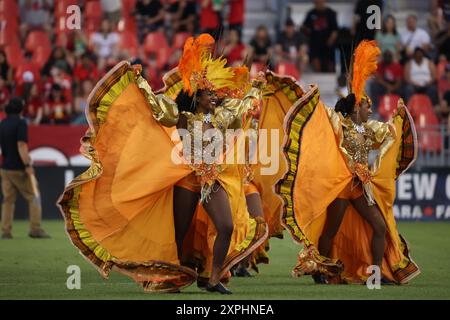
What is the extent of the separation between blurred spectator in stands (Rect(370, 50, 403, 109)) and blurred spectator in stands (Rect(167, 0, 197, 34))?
159 inches

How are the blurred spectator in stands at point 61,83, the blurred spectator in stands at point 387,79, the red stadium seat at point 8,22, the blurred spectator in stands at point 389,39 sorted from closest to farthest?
the blurred spectator in stands at point 61,83, the blurred spectator in stands at point 387,79, the blurred spectator in stands at point 389,39, the red stadium seat at point 8,22

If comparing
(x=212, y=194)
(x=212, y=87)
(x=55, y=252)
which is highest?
(x=212, y=87)

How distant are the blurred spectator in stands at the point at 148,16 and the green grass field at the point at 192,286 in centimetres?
831

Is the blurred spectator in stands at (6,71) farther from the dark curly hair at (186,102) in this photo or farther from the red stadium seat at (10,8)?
the dark curly hair at (186,102)

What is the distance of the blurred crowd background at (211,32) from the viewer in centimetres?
2286

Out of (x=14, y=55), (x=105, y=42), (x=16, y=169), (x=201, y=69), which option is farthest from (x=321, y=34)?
(x=201, y=69)

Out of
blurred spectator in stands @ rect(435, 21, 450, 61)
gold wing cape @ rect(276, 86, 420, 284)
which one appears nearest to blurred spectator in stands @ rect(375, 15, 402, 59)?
blurred spectator in stands @ rect(435, 21, 450, 61)

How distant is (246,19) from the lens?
26266 mm

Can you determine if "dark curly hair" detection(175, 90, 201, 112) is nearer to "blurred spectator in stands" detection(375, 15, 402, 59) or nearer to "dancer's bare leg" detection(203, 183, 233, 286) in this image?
"dancer's bare leg" detection(203, 183, 233, 286)

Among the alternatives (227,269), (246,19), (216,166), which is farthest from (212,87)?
(246,19)

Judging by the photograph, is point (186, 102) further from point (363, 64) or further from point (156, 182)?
point (363, 64)

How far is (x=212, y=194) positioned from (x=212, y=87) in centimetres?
103

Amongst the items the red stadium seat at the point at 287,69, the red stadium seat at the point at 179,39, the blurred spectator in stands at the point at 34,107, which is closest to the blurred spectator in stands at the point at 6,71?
the blurred spectator in stands at the point at 34,107

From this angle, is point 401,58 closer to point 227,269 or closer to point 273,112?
point 273,112
